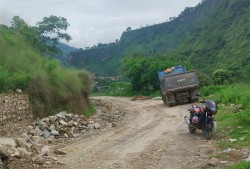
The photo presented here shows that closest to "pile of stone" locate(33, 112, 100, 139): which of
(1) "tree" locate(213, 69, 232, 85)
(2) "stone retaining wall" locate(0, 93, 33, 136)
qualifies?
(2) "stone retaining wall" locate(0, 93, 33, 136)

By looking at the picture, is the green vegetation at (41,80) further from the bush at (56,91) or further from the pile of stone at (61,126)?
the pile of stone at (61,126)

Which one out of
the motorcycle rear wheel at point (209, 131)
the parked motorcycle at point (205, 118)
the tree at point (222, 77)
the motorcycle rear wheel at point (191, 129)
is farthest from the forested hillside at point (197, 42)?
the motorcycle rear wheel at point (209, 131)

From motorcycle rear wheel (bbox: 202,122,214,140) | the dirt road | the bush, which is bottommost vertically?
the dirt road

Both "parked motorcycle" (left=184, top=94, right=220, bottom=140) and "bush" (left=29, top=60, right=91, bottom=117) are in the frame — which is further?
"bush" (left=29, top=60, right=91, bottom=117)

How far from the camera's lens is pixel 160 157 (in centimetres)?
1012

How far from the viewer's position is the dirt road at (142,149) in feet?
31.0

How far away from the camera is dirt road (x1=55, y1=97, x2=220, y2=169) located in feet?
31.0

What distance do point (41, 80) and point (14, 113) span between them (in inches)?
96.0

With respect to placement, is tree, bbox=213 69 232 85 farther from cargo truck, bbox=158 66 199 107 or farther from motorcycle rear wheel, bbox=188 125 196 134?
motorcycle rear wheel, bbox=188 125 196 134

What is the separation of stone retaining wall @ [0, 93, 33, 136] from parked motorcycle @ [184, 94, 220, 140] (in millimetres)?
6347

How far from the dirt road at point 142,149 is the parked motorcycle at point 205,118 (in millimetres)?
312

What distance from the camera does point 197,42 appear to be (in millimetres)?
95000

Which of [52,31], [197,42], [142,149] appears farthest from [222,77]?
[197,42]

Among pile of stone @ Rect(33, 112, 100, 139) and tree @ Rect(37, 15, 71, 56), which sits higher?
tree @ Rect(37, 15, 71, 56)
